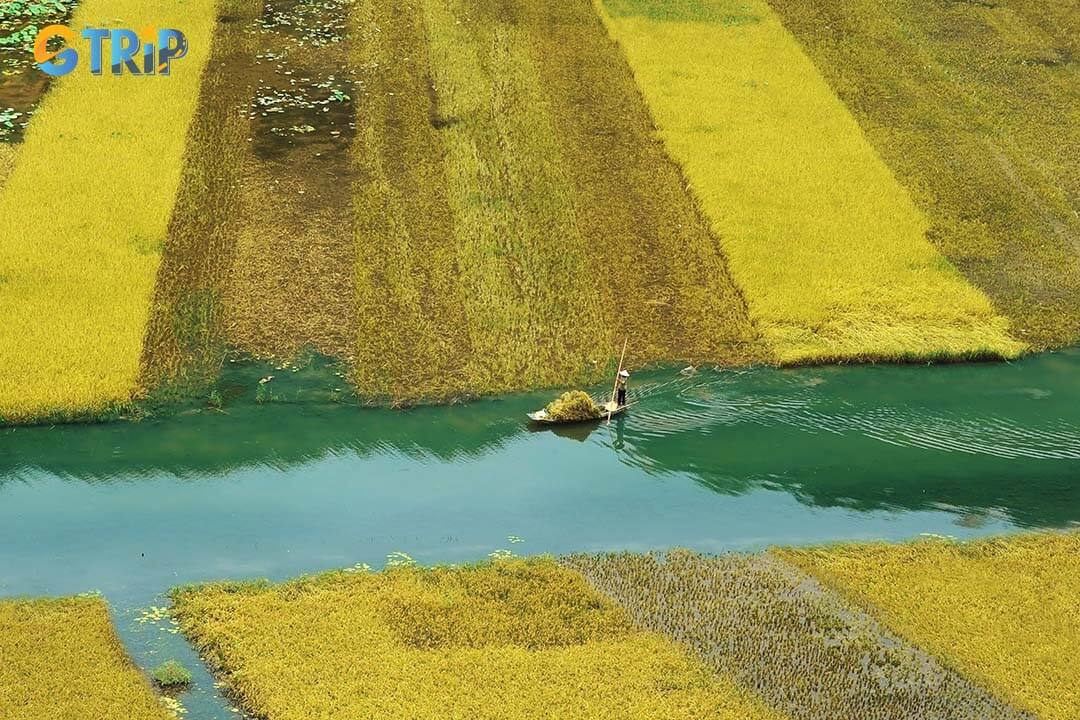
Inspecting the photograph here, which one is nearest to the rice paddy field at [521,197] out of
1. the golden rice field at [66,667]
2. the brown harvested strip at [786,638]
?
the golden rice field at [66,667]

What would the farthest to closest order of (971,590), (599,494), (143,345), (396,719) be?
(143,345) < (599,494) < (971,590) < (396,719)

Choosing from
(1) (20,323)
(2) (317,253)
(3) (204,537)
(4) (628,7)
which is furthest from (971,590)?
(4) (628,7)

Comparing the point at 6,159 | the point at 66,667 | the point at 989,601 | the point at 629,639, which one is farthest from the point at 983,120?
the point at 66,667

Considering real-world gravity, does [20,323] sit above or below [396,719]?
above

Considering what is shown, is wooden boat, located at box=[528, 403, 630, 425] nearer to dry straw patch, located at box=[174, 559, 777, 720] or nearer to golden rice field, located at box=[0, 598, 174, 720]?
dry straw patch, located at box=[174, 559, 777, 720]

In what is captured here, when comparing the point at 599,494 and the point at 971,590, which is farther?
the point at 599,494

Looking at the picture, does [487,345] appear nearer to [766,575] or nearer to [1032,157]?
[766,575]

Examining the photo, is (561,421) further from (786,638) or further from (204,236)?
(204,236)
